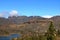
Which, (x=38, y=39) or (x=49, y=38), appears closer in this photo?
(x=49, y=38)

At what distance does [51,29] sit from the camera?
4666 cm

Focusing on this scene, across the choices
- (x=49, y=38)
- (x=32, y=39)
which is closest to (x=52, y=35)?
(x=49, y=38)

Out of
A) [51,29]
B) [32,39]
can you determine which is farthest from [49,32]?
[32,39]

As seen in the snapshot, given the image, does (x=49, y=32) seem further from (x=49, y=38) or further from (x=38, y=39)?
(x=38, y=39)

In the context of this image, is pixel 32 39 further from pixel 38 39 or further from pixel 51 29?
pixel 51 29

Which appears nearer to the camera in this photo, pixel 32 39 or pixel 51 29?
pixel 51 29

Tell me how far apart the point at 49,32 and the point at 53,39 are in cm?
271

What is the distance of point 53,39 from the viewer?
44375mm

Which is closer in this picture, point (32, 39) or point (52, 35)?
point (52, 35)

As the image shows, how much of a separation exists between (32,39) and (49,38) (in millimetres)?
14243

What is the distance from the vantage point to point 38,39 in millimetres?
59500

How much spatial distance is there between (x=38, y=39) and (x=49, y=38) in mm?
14555

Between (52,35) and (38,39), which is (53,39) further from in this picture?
(38,39)

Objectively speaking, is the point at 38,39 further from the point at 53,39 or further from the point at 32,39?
the point at 53,39
